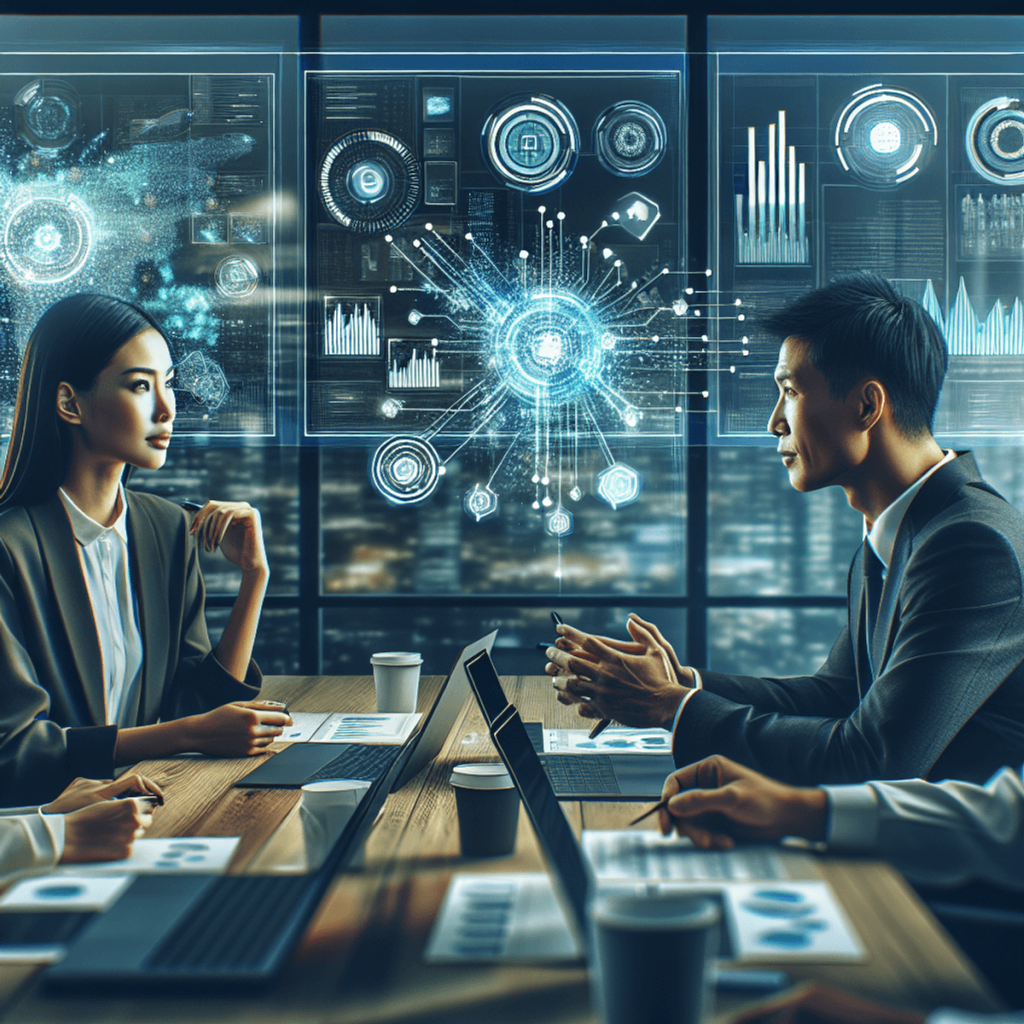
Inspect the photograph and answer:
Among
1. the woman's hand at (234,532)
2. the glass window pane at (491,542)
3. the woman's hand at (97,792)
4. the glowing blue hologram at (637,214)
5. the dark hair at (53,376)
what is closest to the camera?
the woman's hand at (97,792)

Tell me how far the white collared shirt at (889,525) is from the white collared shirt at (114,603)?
140cm

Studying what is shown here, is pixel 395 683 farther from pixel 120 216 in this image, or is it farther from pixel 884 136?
pixel 884 136

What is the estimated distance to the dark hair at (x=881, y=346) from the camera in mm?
1495

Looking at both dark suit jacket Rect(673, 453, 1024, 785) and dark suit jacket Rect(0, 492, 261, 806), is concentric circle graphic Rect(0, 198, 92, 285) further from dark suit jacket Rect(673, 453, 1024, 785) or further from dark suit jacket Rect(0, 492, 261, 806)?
dark suit jacket Rect(673, 453, 1024, 785)

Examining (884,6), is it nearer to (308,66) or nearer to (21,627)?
(308,66)

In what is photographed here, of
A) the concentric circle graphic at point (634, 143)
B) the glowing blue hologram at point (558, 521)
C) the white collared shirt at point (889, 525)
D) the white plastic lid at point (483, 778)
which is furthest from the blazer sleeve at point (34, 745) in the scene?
the concentric circle graphic at point (634, 143)

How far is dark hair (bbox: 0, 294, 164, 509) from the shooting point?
5.52ft

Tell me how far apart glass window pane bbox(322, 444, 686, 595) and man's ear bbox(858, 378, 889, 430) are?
4.02 feet

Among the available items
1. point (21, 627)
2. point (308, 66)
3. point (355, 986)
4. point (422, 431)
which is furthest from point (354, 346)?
point (355, 986)

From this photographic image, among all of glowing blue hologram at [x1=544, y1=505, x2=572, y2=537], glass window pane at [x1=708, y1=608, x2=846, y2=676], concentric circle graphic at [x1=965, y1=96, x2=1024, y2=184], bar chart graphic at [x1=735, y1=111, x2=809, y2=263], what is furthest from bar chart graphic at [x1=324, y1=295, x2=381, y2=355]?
concentric circle graphic at [x1=965, y1=96, x2=1024, y2=184]

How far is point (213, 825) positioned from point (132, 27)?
255 cm

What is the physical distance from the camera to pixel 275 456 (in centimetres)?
285

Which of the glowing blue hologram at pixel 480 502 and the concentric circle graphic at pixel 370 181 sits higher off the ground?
the concentric circle graphic at pixel 370 181

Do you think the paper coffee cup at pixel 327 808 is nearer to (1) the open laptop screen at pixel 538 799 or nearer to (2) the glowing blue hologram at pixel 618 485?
(1) the open laptop screen at pixel 538 799
